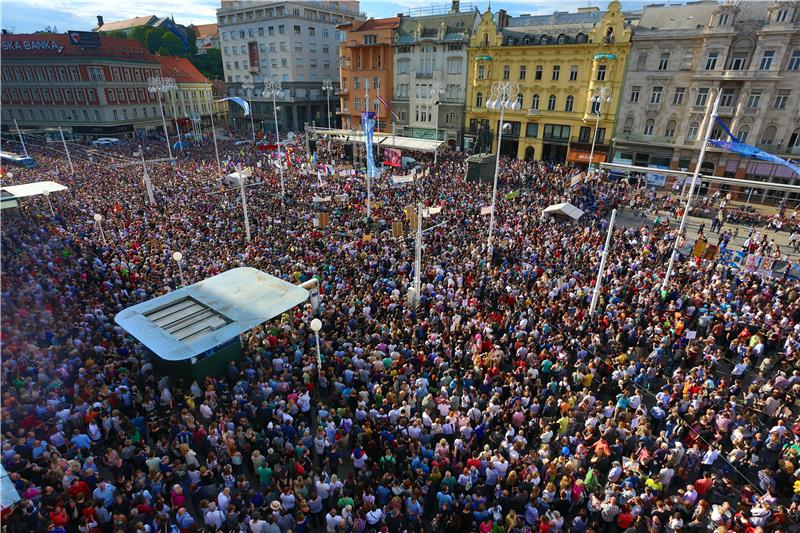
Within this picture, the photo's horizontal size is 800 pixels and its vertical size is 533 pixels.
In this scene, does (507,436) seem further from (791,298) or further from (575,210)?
(575,210)

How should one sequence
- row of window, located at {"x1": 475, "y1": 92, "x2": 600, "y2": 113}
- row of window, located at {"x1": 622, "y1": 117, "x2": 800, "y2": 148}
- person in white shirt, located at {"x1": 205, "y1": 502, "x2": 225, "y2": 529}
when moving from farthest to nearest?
row of window, located at {"x1": 475, "y1": 92, "x2": 600, "y2": 113}
row of window, located at {"x1": 622, "y1": 117, "x2": 800, "y2": 148}
person in white shirt, located at {"x1": 205, "y1": 502, "x2": 225, "y2": 529}

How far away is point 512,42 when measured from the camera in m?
44.0

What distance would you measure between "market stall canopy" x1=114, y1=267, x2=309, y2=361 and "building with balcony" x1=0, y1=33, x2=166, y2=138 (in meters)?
56.7

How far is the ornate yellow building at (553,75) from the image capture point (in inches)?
1539

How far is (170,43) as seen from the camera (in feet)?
277

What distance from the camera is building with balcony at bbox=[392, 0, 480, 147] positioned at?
4734 cm

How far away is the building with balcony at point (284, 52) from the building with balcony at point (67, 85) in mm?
15309

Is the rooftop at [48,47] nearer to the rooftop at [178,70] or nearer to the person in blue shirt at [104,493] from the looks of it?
the rooftop at [178,70]

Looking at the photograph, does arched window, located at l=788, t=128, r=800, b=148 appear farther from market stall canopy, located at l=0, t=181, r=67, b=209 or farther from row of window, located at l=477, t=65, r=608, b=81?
market stall canopy, located at l=0, t=181, r=67, b=209

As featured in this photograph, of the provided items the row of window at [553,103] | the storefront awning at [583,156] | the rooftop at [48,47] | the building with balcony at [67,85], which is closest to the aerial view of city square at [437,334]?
the row of window at [553,103]

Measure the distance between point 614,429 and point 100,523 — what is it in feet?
35.5

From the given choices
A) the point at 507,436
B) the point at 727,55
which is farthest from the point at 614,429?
the point at 727,55

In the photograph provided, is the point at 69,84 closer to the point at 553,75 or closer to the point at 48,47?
the point at 48,47

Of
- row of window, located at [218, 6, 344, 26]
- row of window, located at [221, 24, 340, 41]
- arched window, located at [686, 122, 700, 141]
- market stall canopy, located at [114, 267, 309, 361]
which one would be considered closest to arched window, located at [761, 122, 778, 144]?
arched window, located at [686, 122, 700, 141]
